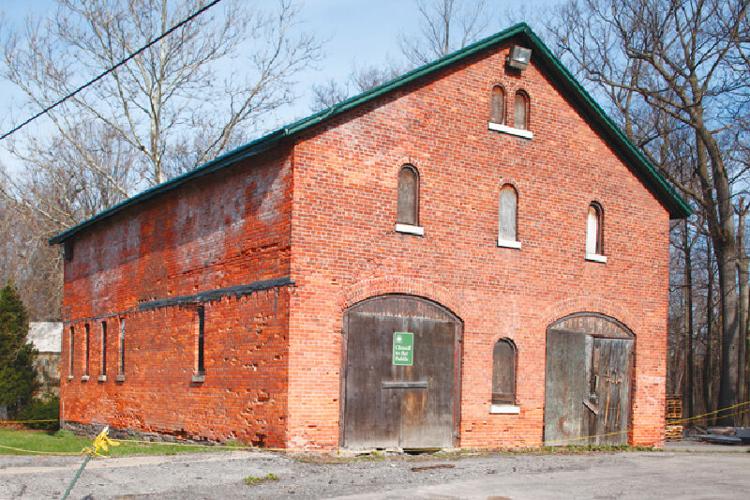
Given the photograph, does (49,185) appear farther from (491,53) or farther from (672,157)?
(491,53)

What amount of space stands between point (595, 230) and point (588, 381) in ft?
11.4

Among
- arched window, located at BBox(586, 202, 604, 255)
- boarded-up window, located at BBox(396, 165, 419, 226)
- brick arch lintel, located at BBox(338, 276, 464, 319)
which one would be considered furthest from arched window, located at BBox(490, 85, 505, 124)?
brick arch lintel, located at BBox(338, 276, 464, 319)

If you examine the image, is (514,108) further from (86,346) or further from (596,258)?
(86,346)

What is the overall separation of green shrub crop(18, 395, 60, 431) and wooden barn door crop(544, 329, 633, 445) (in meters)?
20.5

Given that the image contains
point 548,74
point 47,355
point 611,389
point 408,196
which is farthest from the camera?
point 47,355

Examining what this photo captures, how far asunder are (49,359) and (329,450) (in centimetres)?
2867

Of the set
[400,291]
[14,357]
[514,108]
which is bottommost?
[14,357]

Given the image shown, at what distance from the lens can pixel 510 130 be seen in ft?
65.3

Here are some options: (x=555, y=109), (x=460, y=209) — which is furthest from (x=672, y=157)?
(x=460, y=209)

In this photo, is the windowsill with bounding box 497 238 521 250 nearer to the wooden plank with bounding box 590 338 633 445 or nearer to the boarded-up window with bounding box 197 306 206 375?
the wooden plank with bounding box 590 338 633 445

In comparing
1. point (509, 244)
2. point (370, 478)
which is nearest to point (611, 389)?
point (509, 244)

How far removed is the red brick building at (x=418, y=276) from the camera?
55.9ft

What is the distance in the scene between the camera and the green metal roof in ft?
56.1

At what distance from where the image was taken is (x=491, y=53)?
19.7m
